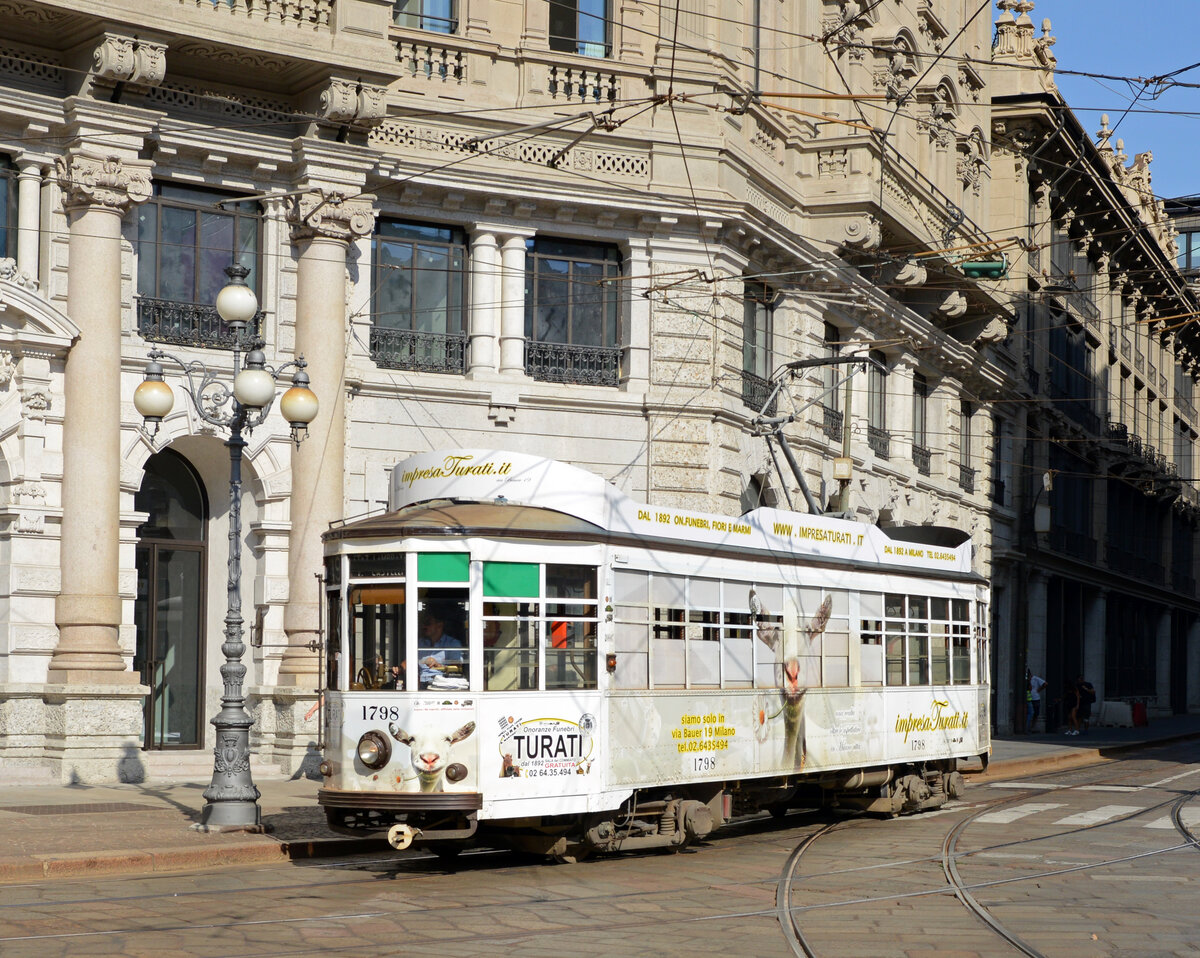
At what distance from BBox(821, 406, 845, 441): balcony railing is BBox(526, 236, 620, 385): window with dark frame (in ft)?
19.5

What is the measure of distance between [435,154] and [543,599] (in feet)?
37.8

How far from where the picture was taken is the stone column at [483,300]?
2384 centimetres

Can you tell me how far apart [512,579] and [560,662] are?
2.59 feet

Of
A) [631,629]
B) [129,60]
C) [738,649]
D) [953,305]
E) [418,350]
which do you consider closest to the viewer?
[631,629]

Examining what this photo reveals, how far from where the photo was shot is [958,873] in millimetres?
13078

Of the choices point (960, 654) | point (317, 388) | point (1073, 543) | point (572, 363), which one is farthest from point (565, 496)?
point (1073, 543)

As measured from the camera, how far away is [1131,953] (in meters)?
9.49

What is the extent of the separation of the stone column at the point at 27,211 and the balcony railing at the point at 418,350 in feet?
15.8

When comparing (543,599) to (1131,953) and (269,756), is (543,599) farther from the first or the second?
(269,756)

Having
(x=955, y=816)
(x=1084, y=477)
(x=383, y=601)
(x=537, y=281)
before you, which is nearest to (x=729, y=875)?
(x=383, y=601)

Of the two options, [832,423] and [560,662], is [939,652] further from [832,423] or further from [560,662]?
[832,423]

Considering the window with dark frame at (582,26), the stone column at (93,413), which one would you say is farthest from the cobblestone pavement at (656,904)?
the window with dark frame at (582,26)

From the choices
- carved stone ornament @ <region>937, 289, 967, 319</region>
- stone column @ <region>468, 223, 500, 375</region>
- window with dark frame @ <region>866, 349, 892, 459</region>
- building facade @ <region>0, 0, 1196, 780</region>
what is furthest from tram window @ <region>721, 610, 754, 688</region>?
carved stone ornament @ <region>937, 289, 967, 319</region>

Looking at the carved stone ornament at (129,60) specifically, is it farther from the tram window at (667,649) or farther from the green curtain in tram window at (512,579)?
the tram window at (667,649)
